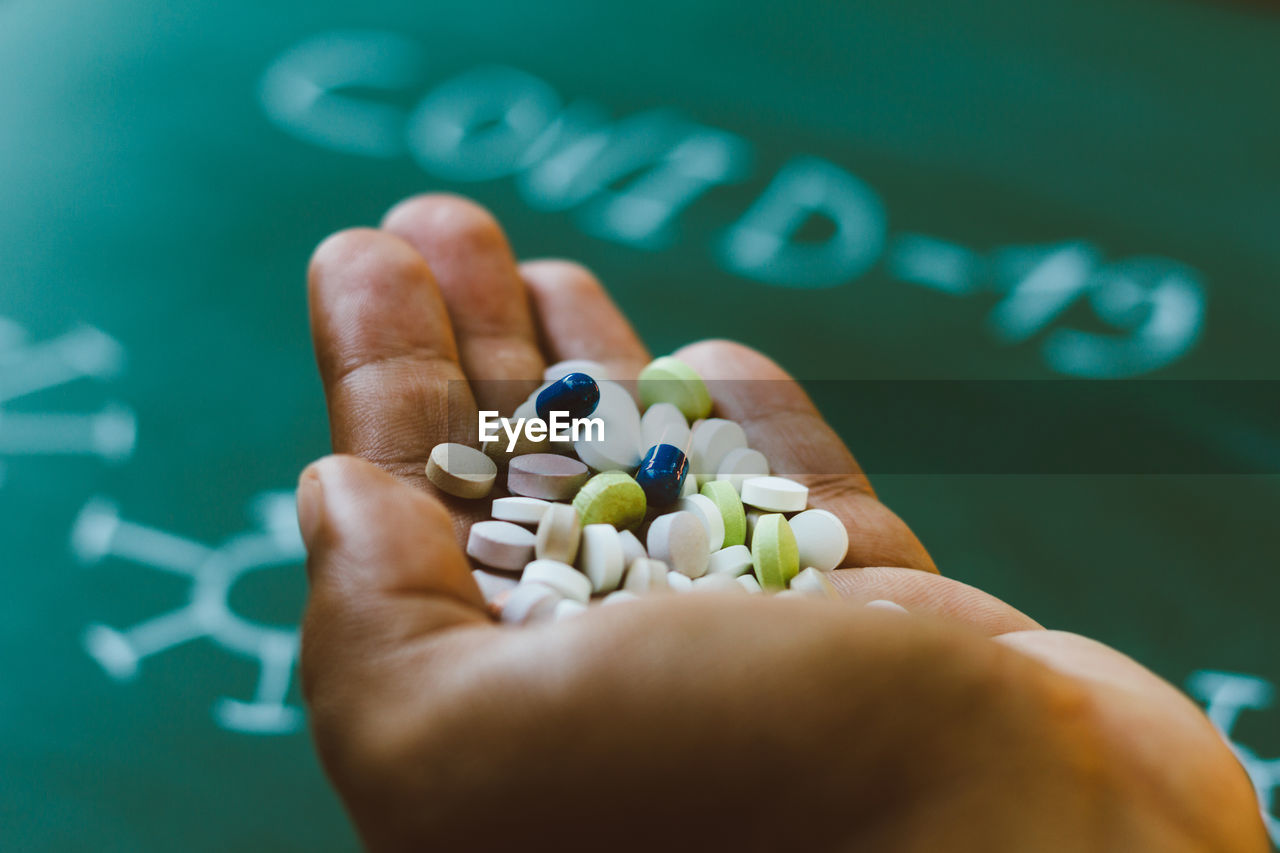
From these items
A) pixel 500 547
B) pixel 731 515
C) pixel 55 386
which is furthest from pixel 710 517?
pixel 55 386

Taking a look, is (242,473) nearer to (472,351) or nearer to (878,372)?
(472,351)

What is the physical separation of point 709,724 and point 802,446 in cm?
114

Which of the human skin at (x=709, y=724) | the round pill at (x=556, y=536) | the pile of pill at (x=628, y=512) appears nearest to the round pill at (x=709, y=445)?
the pile of pill at (x=628, y=512)

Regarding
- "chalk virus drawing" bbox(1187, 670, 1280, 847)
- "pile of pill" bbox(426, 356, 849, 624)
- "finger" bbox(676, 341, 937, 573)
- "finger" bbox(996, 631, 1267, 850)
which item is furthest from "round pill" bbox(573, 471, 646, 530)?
"chalk virus drawing" bbox(1187, 670, 1280, 847)

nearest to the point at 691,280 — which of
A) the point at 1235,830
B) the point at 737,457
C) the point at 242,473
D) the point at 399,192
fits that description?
the point at 399,192

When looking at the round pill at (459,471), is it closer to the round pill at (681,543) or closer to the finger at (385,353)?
the finger at (385,353)

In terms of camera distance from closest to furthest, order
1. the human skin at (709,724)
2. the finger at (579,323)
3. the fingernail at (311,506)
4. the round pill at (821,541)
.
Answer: the human skin at (709,724) → the fingernail at (311,506) → the round pill at (821,541) → the finger at (579,323)

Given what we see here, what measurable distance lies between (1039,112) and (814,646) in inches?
125

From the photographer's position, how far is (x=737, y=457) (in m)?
1.88

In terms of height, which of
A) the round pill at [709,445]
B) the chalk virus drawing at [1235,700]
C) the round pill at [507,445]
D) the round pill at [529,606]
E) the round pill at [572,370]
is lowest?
the chalk virus drawing at [1235,700]

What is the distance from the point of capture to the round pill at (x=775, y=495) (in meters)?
1.77

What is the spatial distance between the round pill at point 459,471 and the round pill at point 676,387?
0.49 meters

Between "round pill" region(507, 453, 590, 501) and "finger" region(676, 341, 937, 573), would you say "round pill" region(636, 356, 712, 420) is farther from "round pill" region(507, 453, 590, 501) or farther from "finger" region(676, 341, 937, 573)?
"round pill" region(507, 453, 590, 501)

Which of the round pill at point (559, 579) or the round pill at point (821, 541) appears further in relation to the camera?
the round pill at point (821, 541)
